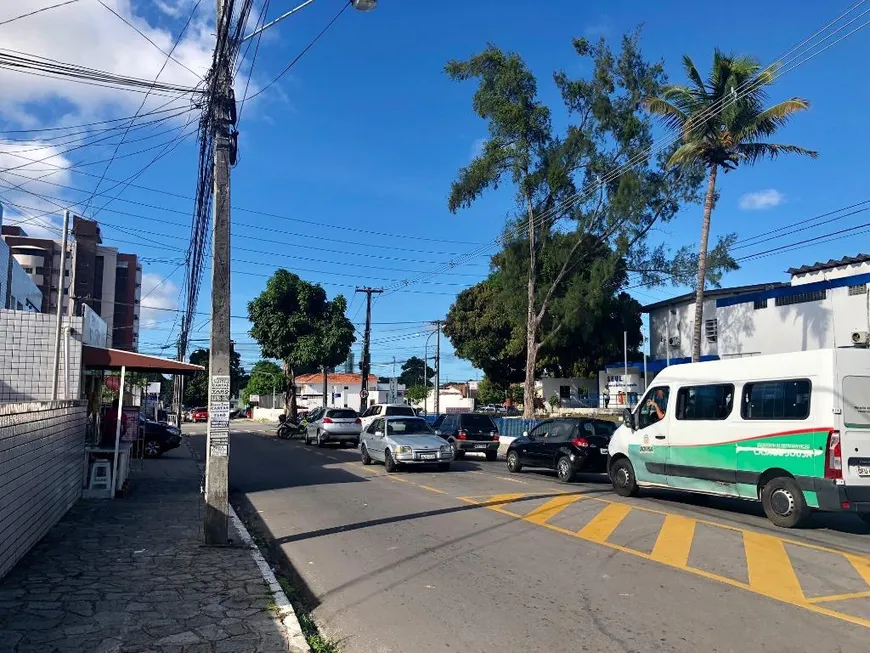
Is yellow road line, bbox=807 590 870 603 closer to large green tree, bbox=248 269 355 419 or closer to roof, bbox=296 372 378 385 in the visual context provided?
large green tree, bbox=248 269 355 419

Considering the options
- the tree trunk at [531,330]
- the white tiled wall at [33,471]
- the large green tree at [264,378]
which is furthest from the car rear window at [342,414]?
the large green tree at [264,378]

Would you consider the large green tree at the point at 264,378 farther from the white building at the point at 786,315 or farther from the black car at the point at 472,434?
the black car at the point at 472,434

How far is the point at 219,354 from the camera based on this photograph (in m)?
9.36

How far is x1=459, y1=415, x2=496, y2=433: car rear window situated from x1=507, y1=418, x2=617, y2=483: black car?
5741mm

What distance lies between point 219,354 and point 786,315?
93.0 ft

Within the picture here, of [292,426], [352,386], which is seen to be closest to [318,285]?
[292,426]

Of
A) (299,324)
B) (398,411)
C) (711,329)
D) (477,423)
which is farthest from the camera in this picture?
(299,324)

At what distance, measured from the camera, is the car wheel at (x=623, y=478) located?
14.1 meters

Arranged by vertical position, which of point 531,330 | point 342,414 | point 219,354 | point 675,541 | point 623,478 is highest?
point 531,330

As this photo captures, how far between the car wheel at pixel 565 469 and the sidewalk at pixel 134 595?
910 centimetres

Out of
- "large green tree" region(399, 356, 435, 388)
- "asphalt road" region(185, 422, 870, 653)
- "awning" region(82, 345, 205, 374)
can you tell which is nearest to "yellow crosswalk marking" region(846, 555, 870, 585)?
"asphalt road" region(185, 422, 870, 653)

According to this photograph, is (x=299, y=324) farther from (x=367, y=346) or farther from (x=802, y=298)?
(x=802, y=298)

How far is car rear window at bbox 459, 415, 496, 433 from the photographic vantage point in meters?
25.1

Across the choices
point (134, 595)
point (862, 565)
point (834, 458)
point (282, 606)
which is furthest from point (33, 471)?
point (834, 458)
